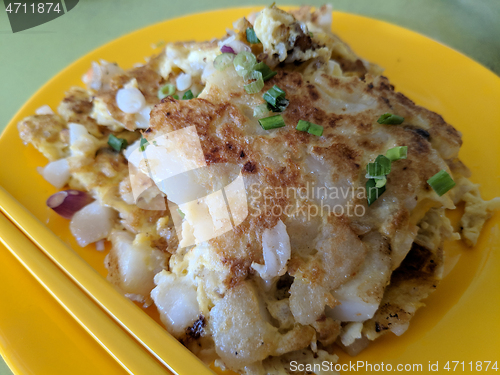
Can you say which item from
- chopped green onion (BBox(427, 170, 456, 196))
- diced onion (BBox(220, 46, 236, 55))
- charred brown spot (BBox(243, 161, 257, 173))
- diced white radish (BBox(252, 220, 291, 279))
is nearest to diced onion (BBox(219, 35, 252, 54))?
diced onion (BBox(220, 46, 236, 55))

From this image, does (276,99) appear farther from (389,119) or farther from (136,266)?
(136,266)

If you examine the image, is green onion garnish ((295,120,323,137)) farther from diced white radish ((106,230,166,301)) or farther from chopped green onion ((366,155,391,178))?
diced white radish ((106,230,166,301))

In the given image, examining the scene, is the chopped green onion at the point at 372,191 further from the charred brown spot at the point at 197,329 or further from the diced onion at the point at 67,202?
the diced onion at the point at 67,202

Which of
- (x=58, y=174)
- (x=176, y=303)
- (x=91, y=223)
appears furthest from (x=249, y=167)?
(x=58, y=174)

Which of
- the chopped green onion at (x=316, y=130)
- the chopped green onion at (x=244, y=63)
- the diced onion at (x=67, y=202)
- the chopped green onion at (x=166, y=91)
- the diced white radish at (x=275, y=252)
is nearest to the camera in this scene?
the diced white radish at (x=275, y=252)

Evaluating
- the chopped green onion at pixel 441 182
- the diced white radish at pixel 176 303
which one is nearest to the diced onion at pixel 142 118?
the diced white radish at pixel 176 303
